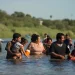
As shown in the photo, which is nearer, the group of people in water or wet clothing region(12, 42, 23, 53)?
the group of people in water

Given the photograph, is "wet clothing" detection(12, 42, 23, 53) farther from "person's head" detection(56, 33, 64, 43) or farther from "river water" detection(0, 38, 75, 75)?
"person's head" detection(56, 33, 64, 43)

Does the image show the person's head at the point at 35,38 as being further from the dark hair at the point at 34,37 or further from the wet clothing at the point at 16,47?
the wet clothing at the point at 16,47

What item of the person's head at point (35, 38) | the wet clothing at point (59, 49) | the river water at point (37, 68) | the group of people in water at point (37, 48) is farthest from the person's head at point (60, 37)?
the person's head at point (35, 38)

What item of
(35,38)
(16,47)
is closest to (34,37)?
(35,38)

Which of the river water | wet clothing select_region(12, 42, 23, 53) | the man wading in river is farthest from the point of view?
wet clothing select_region(12, 42, 23, 53)

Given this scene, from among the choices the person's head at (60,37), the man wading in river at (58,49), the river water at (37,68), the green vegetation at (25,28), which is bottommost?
the river water at (37,68)

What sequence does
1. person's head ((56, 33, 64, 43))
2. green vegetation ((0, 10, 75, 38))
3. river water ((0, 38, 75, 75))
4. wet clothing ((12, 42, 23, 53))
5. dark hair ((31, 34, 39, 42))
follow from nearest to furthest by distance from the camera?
river water ((0, 38, 75, 75))
person's head ((56, 33, 64, 43))
wet clothing ((12, 42, 23, 53))
dark hair ((31, 34, 39, 42))
green vegetation ((0, 10, 75, 38))

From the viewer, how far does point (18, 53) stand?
17859 millimetres

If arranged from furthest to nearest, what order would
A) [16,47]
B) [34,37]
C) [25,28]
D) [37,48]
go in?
[25,28], [37,48], [34,37], [16,47]

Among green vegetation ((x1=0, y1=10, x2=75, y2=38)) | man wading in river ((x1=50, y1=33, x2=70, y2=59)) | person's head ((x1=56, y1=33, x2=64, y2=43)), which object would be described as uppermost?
green vegetation ((x1=0, y1=10, x2=75, y2=38))

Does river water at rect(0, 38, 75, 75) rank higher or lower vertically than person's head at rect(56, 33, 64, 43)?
lower

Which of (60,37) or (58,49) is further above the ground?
(60,37)

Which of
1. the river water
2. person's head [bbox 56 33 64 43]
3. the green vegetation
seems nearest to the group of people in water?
person's head [bbox 56 33 64 43]

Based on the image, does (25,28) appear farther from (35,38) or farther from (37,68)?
(37,68)
